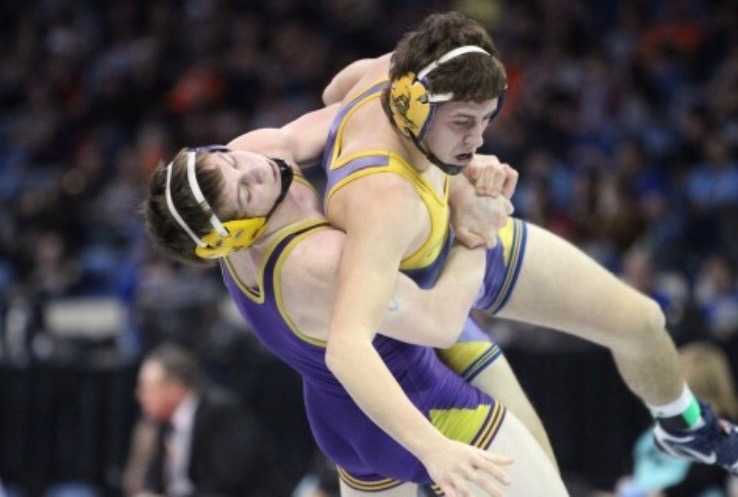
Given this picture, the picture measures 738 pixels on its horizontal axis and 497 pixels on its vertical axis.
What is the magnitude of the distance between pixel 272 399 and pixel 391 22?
18.0 ft

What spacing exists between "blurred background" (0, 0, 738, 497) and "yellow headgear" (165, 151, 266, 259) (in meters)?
3.11

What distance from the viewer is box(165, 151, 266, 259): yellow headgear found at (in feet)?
14.4

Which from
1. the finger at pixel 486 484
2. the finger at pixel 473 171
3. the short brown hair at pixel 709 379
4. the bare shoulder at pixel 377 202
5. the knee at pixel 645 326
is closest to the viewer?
the finger at pixel 486 484

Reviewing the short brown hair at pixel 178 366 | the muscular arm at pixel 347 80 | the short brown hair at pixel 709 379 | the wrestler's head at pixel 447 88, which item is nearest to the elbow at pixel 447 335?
the wrestler's head at pixel 447 88

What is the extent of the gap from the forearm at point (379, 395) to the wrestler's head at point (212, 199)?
1.93 feet

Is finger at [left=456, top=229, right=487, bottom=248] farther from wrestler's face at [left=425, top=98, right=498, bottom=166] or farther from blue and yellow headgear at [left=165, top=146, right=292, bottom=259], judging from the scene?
blue and yellow headgear at [left=165, top=146, right=292, bottom=259]

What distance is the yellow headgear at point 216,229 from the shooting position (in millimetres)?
4379

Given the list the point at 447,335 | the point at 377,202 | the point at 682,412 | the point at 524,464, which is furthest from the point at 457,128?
the point at 682,412

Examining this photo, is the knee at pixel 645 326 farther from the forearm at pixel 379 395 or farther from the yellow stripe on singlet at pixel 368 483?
the forearm at pixel 379 395

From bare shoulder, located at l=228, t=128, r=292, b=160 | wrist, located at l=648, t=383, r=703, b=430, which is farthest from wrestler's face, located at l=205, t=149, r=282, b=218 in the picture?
wrist, located at l=648, t=383, r=703, b=430

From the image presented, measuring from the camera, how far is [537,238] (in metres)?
4.89

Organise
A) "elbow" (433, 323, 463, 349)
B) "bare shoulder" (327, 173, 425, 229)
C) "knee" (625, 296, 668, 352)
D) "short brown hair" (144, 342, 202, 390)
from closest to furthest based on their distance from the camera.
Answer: "bare shoulder" (327, 173, 425, 229) → "elbow" (433, 323, 463, 349) → "knee" (625, 296, 668, 352) → "short brown hair" (144, 342, 202, 390)

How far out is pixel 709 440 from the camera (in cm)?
515

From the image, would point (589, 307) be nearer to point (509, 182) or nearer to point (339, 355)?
point (509, 182)
